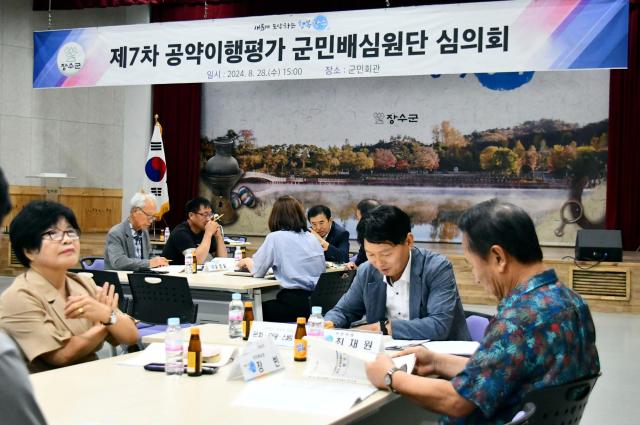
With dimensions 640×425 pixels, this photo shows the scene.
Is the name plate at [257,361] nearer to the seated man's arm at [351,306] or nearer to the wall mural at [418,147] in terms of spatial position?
the seated man's arm at [351,306]

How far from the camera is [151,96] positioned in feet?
44.2

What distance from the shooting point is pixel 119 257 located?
239 inches

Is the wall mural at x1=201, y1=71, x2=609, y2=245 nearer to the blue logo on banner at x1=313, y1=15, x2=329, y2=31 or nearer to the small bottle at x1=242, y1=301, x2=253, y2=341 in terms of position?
the blue logo on banner at x1=313, y1=15, x2=329, y2=31

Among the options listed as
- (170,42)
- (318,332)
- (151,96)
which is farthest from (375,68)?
(151,96)

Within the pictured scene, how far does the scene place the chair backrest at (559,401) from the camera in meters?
1.94

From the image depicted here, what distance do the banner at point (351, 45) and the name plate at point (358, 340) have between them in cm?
489

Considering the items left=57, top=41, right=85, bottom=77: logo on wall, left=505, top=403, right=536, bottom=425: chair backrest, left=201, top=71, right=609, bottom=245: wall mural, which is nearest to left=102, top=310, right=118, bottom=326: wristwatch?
left=505, top=403, right=536, bottom=425: chair backrest

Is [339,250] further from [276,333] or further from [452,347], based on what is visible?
[452,347]

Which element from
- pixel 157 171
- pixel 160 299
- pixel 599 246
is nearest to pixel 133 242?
pixel 160 299

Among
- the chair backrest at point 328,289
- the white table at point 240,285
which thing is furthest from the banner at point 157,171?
the chair backrest at point 328,289

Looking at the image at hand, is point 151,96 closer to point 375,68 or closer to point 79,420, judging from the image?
point 375,68

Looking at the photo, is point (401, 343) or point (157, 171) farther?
point (157, 171)

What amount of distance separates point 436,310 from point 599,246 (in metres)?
6.52

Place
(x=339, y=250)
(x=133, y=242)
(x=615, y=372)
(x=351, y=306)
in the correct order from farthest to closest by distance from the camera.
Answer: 1. (x=339, y=250)
2. (x=133, y=242)
3. (x=615, y=372)
4. (x=351, y=306)
